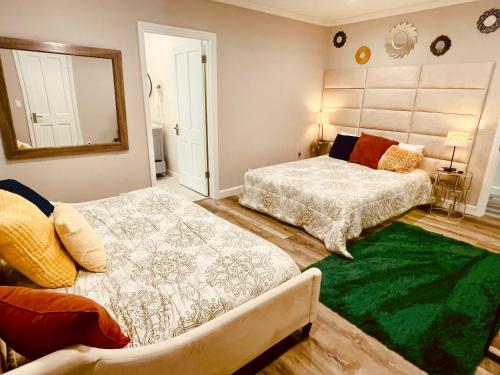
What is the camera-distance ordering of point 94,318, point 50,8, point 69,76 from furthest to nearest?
point 69,76
point 50,8
point 94,318

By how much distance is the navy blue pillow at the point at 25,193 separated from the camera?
6.14 ft

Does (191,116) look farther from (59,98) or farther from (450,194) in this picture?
(450,194)

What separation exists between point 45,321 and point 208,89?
3328 millimetres

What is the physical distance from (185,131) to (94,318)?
3722 mm

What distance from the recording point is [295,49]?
176 inches

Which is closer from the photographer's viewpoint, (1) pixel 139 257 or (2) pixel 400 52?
(1) pixel 139 257

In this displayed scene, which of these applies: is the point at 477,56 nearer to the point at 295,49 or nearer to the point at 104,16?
the point at 295,49

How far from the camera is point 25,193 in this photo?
1942 millimetres

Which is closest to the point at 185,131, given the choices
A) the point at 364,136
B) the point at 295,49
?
the point at 295,49

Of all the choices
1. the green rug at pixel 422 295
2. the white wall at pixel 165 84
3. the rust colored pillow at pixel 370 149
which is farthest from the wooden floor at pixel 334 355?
the white wall at pixel 165 84

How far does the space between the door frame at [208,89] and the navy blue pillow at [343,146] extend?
71.9 inches

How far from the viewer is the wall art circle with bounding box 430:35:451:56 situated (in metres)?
3.60

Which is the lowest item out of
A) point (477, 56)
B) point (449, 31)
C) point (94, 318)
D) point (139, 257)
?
point (139, 257)

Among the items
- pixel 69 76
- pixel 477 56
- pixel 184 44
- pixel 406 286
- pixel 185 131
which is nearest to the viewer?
pixel 406 286
